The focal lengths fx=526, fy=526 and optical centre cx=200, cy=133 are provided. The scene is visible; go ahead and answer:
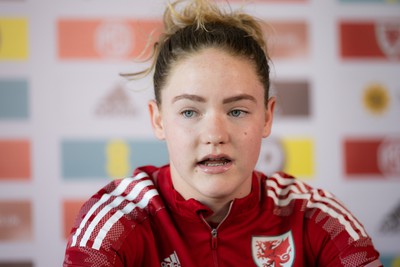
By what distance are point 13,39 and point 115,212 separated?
1.32 m

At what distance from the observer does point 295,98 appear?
216 centimetres

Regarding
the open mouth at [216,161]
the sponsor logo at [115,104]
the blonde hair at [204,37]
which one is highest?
the sponsor logo at [115,104]

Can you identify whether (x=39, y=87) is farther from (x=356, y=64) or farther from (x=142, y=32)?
(x=356, y=64)

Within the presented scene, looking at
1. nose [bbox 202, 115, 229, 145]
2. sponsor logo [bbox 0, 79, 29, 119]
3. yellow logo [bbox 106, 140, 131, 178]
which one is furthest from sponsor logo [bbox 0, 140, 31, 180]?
nose [bbox 202, 115, 229, 145]

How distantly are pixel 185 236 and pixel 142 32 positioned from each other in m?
1.23

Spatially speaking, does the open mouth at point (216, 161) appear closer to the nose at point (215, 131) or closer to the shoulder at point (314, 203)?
the nose at point (215, 131)

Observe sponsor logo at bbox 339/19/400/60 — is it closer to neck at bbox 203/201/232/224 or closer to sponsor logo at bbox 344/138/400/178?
sponsor logo at bbox 344/138/400/178

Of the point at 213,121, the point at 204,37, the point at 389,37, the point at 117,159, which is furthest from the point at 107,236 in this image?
the point at 389,37

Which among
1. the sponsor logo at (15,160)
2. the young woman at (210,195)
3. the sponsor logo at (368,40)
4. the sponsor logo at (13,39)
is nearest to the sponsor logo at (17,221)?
the sponsor logo at (15,160)

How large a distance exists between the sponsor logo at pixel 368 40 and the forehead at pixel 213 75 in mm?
1233

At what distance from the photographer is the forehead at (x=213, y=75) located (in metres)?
1.00

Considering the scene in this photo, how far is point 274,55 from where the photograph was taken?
214 cm

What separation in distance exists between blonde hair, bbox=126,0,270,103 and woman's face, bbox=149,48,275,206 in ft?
0.07

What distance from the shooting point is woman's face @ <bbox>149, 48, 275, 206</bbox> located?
100cm
